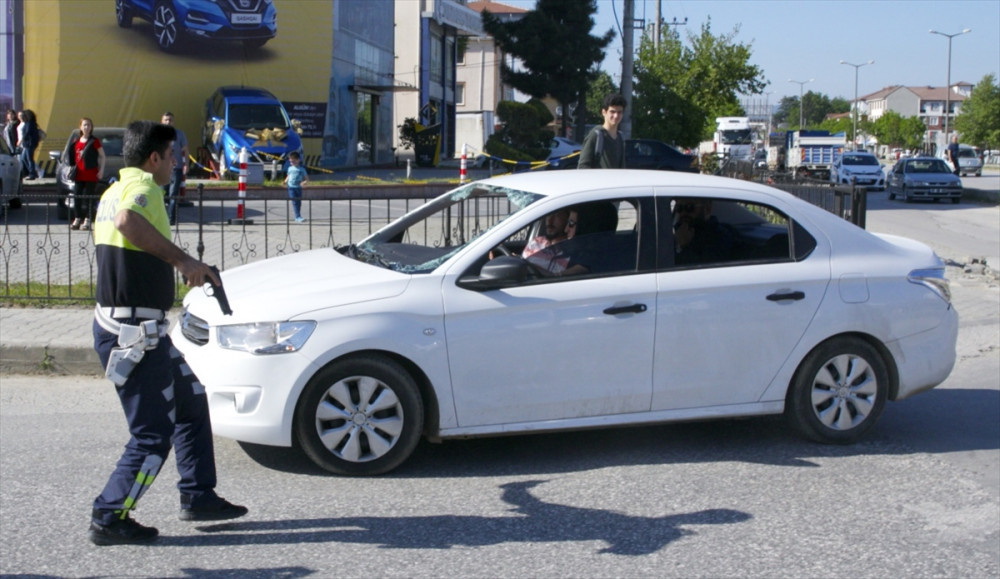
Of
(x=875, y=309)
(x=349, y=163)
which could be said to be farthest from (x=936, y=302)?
(x=349, y=163)

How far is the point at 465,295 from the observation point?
225 inches

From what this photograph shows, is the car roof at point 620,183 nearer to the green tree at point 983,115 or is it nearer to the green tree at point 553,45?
the green tree at point 553,45

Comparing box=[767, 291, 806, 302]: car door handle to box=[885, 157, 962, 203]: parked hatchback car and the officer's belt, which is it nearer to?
the officer's belt

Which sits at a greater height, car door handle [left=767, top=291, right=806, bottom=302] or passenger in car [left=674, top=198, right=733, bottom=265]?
passenger in car [left=674, top=198, right=733, bottom=265]

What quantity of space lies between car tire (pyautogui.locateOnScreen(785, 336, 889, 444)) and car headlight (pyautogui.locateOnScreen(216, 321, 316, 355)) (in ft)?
9.37

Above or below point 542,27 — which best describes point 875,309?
below

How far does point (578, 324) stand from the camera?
585cm

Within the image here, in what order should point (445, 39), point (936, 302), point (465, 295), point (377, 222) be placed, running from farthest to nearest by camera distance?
point (445, 39), point (377, 222), point (936, 302), point (465, 295)

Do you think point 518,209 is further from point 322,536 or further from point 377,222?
point 377,222

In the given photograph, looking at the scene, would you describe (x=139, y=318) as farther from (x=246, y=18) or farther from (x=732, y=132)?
(x=732, y=132)

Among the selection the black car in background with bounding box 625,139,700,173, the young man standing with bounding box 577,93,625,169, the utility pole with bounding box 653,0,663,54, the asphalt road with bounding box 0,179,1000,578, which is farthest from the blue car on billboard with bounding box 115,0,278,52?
the asphalt road with bounding box 0,179,1000,578

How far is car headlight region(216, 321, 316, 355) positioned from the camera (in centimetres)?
549

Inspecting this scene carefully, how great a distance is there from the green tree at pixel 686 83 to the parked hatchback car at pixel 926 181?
9714 mm

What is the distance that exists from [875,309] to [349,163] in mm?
36731
